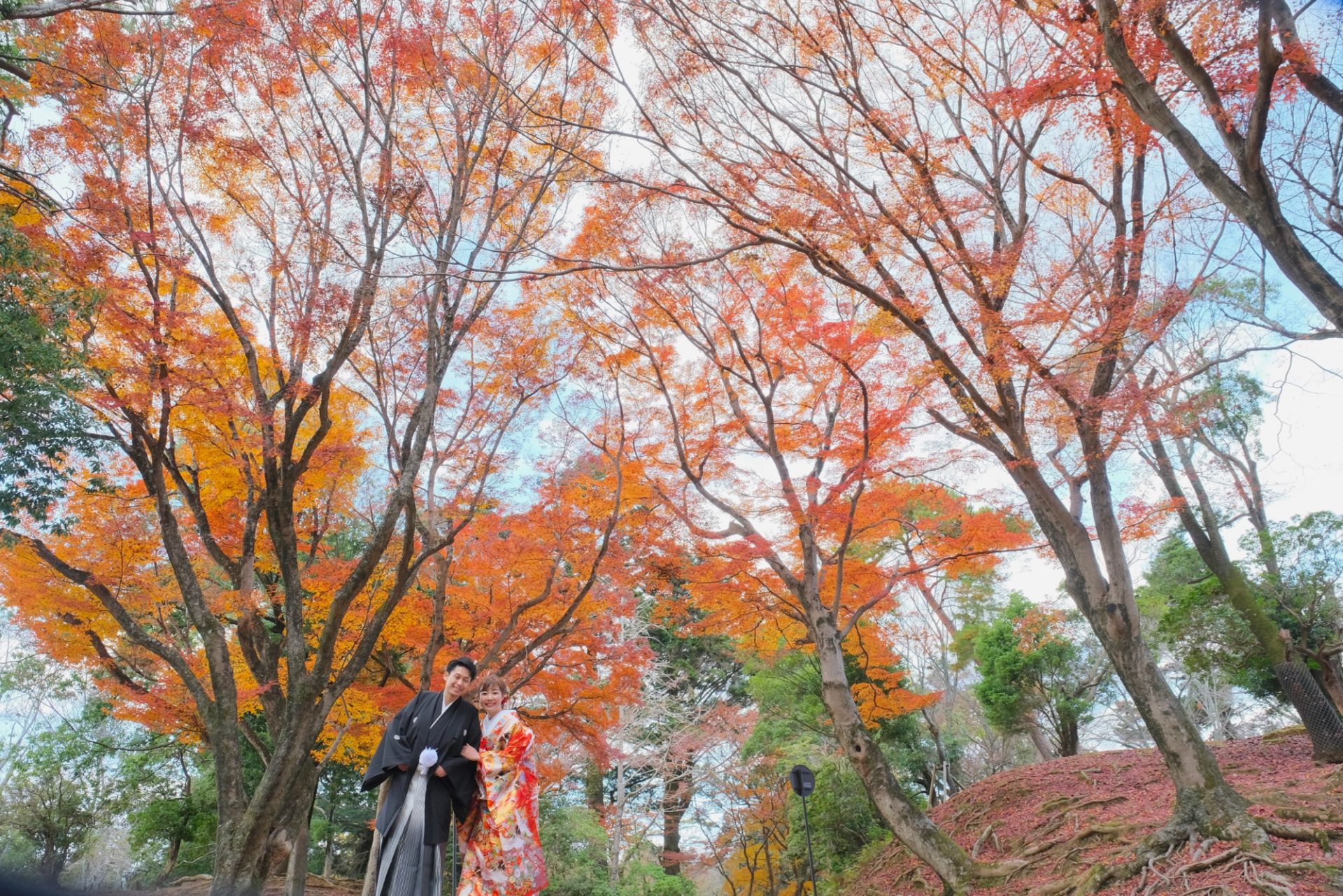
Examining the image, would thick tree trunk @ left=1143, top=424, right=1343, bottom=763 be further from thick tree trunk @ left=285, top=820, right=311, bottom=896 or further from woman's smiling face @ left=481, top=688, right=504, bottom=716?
thick tree trunk @ left=285, top=820, right=311, bottom=896

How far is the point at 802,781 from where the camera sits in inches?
285

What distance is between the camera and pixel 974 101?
6.98m

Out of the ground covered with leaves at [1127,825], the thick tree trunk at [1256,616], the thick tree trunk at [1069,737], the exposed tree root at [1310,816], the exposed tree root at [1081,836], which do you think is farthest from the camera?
the thick tree trunk at [1069,737]

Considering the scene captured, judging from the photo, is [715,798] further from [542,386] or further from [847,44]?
[847,44]

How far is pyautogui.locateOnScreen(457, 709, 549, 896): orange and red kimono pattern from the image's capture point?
144 inches

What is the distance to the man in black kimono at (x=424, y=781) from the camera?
357 cm

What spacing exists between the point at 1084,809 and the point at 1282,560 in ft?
14.8

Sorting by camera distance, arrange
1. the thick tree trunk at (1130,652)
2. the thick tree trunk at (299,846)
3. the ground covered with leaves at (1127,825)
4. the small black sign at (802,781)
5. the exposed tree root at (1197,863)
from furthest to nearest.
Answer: the small black sign at (802,781), the thick tree trunk at (299,846), the thick tree trunk at (1130,652), the ground covered with leaves at (1127,825), the exposed tree root at (1197,863)

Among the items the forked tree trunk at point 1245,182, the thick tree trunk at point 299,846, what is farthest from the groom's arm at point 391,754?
the forked tree trunk at point 1245,182

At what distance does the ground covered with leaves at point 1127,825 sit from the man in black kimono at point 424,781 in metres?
4.83

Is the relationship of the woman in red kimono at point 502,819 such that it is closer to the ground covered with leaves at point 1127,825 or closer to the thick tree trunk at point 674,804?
the ground covered with leaves at point 1127,825

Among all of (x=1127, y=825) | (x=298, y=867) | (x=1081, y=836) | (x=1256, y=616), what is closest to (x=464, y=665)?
(x=298, y=867)

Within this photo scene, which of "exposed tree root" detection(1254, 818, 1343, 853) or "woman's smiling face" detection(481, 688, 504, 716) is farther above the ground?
A: "woman's smiling face" detection(481, 688, 504, 716)

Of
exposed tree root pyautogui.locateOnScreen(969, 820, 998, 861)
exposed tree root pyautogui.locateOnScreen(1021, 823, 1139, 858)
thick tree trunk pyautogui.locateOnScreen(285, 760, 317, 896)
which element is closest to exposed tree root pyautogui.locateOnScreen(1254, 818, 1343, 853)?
exposed tree root pyautogui.locateOnScreen(1021, 823, 1139, 858)
